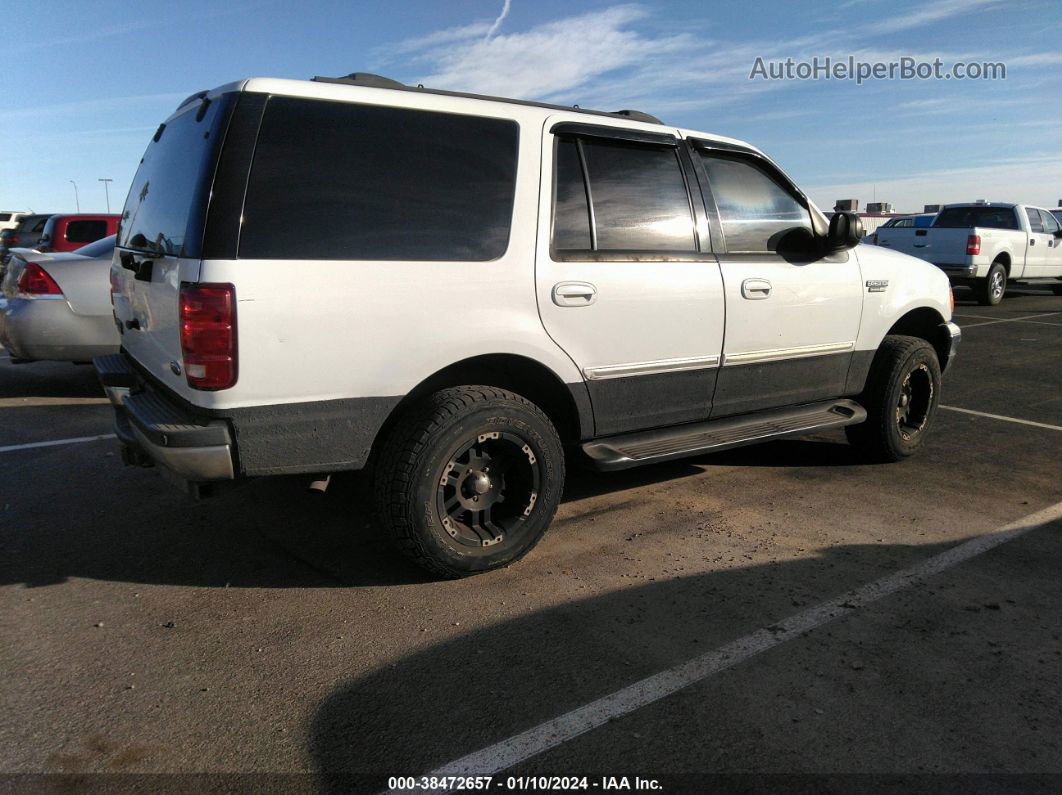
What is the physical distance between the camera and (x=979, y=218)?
53.0 feet

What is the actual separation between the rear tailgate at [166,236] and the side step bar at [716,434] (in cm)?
195

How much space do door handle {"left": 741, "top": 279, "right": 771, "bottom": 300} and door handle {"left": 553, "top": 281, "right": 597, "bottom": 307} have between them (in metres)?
1.02

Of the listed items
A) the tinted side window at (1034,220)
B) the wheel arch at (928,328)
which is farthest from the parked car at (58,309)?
the tinted side window at (1034,220)

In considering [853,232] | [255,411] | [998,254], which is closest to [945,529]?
[853,232]

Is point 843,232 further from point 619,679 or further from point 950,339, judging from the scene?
point 619,679

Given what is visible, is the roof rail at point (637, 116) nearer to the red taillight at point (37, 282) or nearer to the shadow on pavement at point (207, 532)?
the shadow on pavement at point (207, 532)

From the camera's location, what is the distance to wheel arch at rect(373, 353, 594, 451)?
3.58 metres

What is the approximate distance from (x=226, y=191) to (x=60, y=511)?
247 cm

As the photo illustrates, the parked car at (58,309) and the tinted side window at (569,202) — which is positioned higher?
the tinted side window at (569,202)

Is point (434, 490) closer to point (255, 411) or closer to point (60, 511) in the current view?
point (255, 411)

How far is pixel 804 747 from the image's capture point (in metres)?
2.47

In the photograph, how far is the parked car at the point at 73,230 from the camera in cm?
1123

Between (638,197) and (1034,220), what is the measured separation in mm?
16131

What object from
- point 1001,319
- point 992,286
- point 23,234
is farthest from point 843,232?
point 23,234
